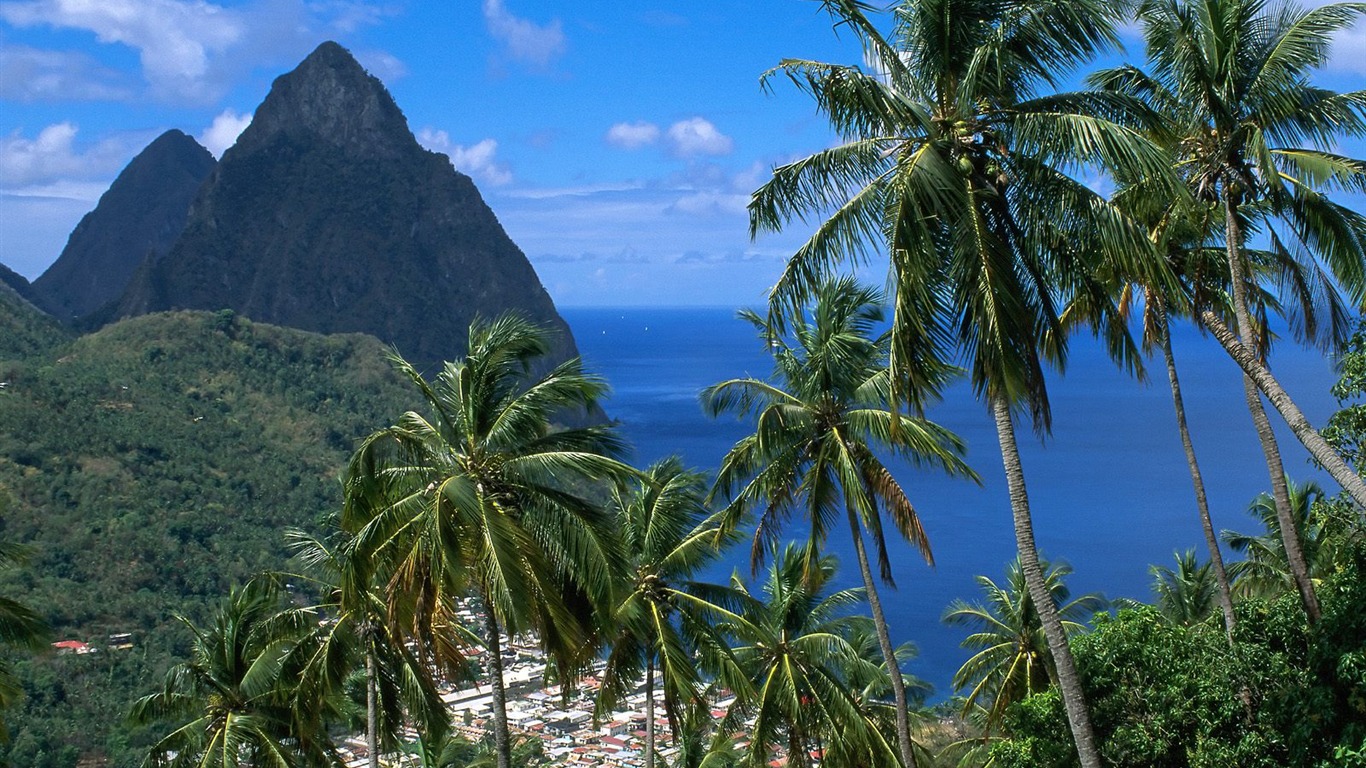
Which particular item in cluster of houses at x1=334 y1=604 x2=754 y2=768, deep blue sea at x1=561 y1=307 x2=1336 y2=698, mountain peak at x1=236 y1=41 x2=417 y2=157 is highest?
mountain peak at x1=236 y1=41 x2=417 y2=157

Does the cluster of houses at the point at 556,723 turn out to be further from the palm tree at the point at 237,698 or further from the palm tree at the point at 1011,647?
the palm tree at the point at 237,698

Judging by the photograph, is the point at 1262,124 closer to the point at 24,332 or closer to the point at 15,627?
the point at 15,627

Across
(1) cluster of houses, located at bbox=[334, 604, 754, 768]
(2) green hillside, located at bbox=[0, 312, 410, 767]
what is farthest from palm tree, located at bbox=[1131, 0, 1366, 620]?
(2) green hillside, located at bbox=[0, 312, 410, 767]

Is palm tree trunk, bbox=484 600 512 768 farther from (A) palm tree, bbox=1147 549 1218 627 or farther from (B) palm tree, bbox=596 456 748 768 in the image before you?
(A) palm tree, bbox=1147 549 1218 627

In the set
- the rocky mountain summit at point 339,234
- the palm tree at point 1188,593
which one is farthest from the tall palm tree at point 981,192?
the rocky mountain summit at point 339,234

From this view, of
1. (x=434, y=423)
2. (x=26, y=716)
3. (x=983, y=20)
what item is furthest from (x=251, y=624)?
(x=26, y=716)
